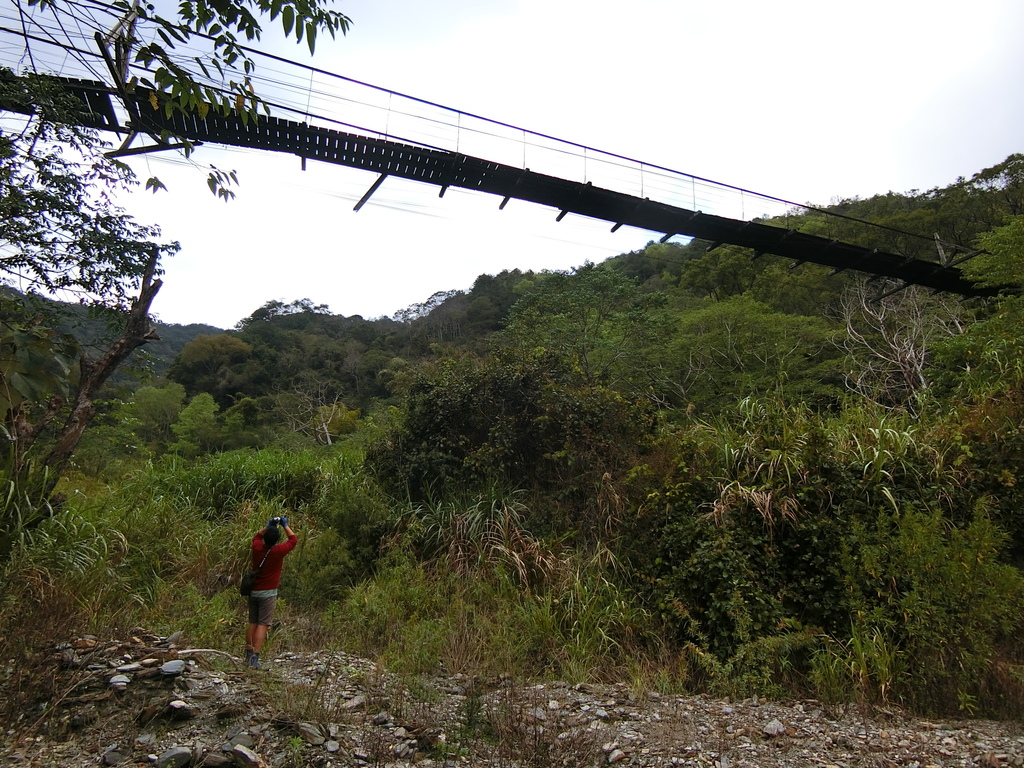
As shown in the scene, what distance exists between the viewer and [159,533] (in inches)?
264

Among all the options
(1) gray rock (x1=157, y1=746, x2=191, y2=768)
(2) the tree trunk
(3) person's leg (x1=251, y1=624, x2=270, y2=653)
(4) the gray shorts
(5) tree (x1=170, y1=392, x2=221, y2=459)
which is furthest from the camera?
Result: (5) tree (x1=170, y1=392, x2=221, y2=459)

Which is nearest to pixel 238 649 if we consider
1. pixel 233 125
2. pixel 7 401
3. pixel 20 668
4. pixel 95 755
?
pixel 20 668

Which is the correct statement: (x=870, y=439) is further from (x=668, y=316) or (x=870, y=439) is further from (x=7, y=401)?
(x=668, y=316)

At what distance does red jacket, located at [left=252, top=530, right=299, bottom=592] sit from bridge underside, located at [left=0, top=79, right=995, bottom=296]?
357 centimetres

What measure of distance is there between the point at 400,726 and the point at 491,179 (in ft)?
20.9

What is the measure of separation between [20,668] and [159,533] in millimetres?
3973

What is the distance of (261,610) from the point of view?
4.57 m

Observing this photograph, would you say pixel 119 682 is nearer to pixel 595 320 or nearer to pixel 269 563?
pixel 269 563

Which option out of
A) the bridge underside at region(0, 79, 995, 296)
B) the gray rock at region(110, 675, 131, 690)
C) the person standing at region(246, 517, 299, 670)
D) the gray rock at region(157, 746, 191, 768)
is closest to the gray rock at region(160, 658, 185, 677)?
the gray rock at region(110, 675, 131, 690)

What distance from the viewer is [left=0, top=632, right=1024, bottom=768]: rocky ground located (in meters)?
2.73

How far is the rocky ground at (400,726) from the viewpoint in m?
2.73

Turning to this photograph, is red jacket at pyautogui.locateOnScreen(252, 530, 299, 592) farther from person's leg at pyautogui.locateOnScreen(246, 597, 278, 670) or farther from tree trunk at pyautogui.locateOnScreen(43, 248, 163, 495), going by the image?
tree trunk at pyautogui.locateOnScreen(43, 248, 163, 495)

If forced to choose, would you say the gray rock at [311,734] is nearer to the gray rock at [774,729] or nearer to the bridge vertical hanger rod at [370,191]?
the gray rock at [774,729]

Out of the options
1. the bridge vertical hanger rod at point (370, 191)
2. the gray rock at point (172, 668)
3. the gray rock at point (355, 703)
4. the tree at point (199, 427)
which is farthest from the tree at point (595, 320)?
the tree at point (199, 427)
